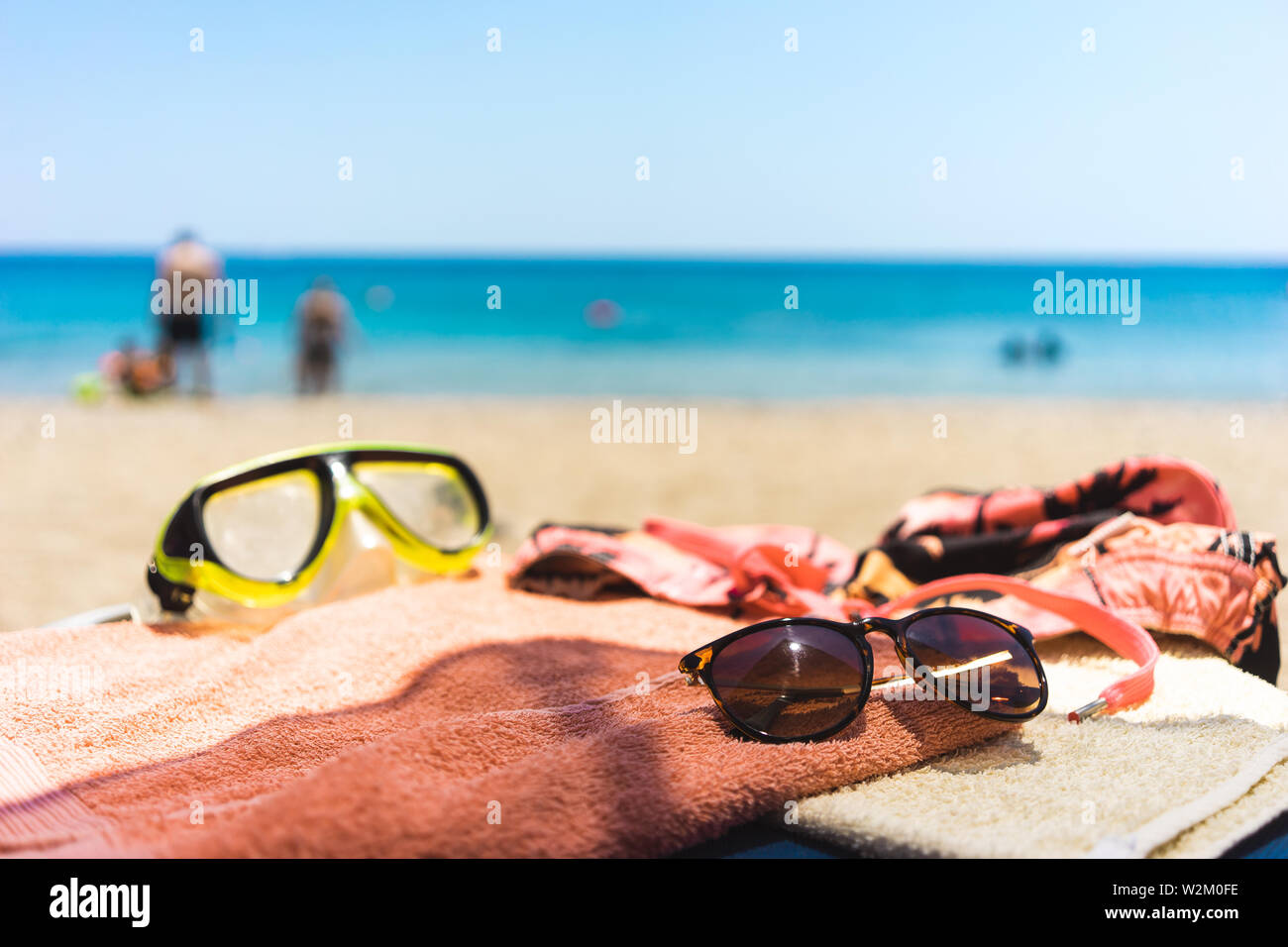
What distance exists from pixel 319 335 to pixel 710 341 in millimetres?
12263

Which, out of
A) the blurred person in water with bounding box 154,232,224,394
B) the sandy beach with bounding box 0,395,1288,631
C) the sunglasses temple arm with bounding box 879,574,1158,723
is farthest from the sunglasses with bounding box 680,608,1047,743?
the blurred person in water with bounding box 154,232,224,394

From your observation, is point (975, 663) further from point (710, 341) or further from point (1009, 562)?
point (710, 341)

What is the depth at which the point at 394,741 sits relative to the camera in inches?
46.6

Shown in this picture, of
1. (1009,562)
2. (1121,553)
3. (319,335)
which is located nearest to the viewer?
(1121,553)

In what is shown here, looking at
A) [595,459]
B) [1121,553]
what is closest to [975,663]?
[1121,553]

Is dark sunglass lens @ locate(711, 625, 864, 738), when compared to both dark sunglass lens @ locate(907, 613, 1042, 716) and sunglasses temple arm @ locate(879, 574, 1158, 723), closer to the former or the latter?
dark sunglass lens @ locate(907, 613, 1042, 716)

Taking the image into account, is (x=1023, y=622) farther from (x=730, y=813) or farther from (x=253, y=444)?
(x=253, y=444)

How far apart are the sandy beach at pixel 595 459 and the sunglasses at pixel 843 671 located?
9.76 ft

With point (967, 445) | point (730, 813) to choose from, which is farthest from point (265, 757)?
point (967, 445)

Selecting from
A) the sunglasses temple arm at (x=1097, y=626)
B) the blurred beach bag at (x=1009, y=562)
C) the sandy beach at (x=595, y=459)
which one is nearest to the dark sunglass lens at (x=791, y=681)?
the sunglasses temple arm at (x=1097, y=626)

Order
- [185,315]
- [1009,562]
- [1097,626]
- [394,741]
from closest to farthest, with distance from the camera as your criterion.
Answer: [394,741]
[1097,626]
[1009,562]
[185,315]

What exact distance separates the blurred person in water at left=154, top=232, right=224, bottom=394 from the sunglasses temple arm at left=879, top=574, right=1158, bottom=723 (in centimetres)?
1047
